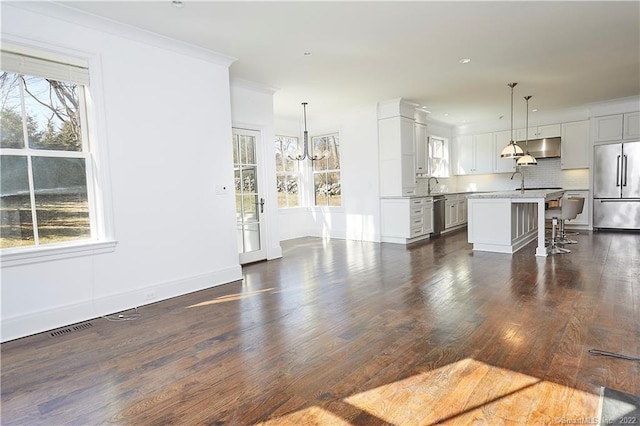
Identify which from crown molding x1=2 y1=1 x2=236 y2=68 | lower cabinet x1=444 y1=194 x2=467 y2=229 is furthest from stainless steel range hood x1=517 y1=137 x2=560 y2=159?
crown molding x1=2 y1=1 x2=236 y2=68

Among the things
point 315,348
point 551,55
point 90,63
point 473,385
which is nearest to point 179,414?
point 315,348

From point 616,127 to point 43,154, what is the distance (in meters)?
9.66

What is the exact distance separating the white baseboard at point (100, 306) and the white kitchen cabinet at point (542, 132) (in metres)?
7.88

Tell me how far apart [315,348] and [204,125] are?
2.89 m

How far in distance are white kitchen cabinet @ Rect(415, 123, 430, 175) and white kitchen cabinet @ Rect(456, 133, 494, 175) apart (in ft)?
7.50

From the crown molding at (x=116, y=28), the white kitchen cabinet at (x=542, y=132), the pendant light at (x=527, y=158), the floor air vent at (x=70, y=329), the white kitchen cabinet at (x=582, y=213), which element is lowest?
the floor air vent at (x=70, y=329)

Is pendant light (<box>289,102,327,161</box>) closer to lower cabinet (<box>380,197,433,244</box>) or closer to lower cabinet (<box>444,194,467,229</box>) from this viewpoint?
lower cabinet (<box>380,197,433,244</box>)

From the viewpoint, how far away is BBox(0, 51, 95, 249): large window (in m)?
2.98

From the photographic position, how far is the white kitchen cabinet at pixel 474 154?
9.17 m

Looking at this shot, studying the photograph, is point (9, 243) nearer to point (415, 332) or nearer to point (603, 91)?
point (415, 332)

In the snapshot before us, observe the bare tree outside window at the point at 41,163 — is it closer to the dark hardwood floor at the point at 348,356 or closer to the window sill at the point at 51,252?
the window sill at the point at 51,252

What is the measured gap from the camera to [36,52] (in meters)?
3.05

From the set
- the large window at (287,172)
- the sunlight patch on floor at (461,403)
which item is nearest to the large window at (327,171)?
the large window at (287,172)

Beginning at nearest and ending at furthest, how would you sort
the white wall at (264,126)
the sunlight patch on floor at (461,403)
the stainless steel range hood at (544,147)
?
1. the sunlight patch on floor at (461,403)
2. the white wall at (264,126)
3. the stainless steel range hood at (544,147)
